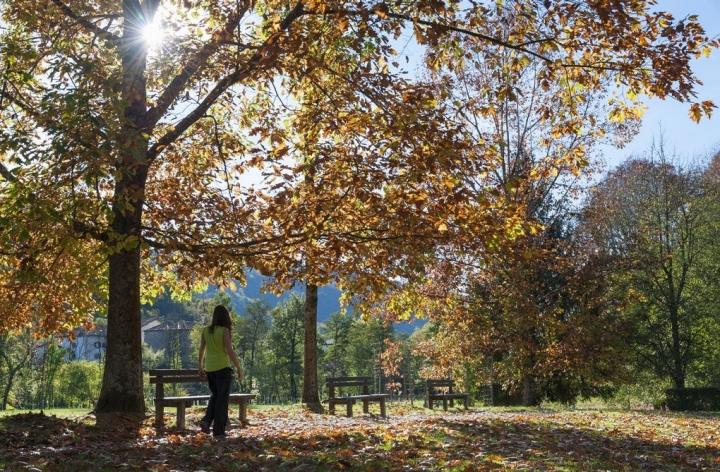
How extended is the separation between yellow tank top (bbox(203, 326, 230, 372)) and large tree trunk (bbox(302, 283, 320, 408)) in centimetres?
959

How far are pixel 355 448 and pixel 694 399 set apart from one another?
24.7 metres

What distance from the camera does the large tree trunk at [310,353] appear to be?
20.0 m

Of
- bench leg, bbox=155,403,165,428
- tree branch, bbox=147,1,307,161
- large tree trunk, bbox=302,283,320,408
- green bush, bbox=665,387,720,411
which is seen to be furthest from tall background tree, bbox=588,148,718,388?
bench leg, bbox=155,403,165,428

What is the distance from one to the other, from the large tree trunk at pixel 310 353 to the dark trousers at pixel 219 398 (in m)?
9.55

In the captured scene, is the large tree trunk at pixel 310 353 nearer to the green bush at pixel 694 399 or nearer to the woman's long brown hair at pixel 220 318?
the woman's long brown hair at pixel 220 318

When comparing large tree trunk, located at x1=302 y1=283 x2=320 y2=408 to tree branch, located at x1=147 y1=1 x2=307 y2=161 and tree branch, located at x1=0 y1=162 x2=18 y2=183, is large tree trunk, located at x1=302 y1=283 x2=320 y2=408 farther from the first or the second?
tree branch, located at x1=0 y1=162 x2=18 y2=183

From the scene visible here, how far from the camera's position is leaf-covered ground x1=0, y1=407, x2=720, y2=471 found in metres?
7.05

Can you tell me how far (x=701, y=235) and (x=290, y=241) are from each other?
29809mm

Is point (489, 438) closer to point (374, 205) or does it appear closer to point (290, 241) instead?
point (374, 205)

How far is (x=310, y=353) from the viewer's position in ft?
67.8

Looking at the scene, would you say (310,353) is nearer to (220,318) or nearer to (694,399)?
(220,318)

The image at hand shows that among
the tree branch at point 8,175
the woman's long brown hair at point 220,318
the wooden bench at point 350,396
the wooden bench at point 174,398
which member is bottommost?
the wooden bench at point 350,396

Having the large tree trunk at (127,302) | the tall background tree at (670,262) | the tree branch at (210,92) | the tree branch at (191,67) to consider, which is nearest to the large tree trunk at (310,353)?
the large tree trunk at (127,302)

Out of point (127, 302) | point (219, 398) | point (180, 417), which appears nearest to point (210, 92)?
point (127, 302)
